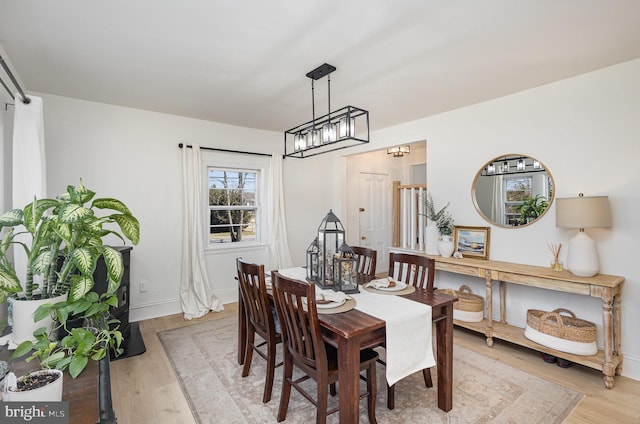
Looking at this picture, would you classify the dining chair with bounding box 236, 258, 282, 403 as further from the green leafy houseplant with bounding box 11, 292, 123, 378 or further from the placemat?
the green leafy houseplant with bounding box 11, 292, 123, 378

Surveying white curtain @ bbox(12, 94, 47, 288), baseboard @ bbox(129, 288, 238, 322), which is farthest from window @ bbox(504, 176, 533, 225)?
white curtain @ bbox(12, 94, 47, 288)

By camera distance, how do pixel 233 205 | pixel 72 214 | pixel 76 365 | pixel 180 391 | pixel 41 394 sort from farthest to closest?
1. pixel 233 205
2. pixel 180 391
3. pixel 72 214
4. pixel 76 365
5. pixel 41 394

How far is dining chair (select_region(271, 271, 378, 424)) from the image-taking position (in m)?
1.75

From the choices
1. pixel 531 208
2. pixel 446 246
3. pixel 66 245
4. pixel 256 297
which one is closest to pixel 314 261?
pixel 256 297

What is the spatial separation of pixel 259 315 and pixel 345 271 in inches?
29.3

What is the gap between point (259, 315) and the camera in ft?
7.97

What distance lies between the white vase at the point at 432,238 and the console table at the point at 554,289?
32cm

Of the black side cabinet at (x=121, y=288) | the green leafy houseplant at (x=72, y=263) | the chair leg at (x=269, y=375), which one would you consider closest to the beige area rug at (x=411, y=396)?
the chair leg at (x=269, y=375)

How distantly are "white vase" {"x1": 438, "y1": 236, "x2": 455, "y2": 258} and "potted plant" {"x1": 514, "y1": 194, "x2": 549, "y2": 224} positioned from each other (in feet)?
2.37

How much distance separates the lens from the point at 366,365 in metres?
1.90

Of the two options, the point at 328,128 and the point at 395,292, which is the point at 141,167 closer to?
the point at 328,128

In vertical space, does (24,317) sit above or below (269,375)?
above

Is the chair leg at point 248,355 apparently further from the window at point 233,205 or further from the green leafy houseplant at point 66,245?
the window at point 233,205

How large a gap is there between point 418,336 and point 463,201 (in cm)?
232
